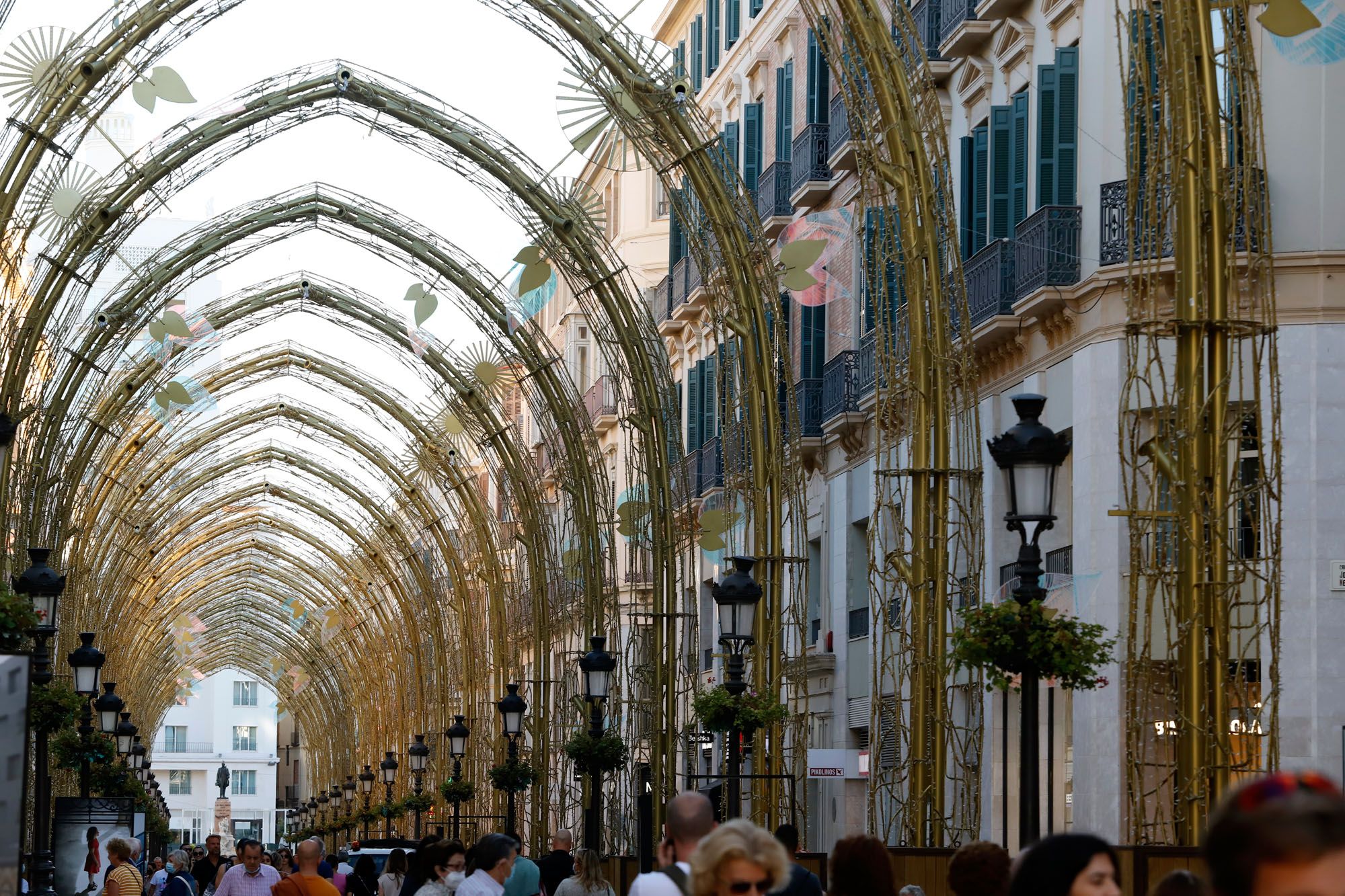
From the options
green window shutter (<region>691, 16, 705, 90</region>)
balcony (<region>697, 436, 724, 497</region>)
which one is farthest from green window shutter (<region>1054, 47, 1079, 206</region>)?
green window shutter (<region>691, 16, 705, 90</region>)

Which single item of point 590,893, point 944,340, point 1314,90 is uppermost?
point 1314,90

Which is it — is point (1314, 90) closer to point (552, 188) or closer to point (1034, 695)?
point (1034, 695)

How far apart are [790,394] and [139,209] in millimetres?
13387

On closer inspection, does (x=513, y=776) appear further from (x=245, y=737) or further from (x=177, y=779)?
(x=177, y=779)

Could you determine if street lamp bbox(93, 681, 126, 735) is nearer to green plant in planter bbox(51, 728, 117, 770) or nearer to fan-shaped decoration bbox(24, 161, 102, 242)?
green plant in planter bbox(51, 728, 117, 770)

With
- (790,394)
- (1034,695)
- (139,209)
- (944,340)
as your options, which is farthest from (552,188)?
(1034,695)

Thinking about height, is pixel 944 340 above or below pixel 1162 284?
below

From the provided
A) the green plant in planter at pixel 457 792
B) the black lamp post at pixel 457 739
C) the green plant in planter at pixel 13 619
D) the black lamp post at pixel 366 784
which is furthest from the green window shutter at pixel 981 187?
the black lamp post at pixel 366 784

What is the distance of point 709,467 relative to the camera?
40.7m

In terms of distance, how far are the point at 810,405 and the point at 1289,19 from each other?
23.1 meters

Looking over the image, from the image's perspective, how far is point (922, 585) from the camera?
17.2 m

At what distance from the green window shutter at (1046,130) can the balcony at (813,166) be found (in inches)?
361

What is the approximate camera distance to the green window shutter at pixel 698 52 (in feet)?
148

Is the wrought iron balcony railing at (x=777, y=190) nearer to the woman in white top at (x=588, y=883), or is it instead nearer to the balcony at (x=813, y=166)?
the balcony at (x=813, y=166)
